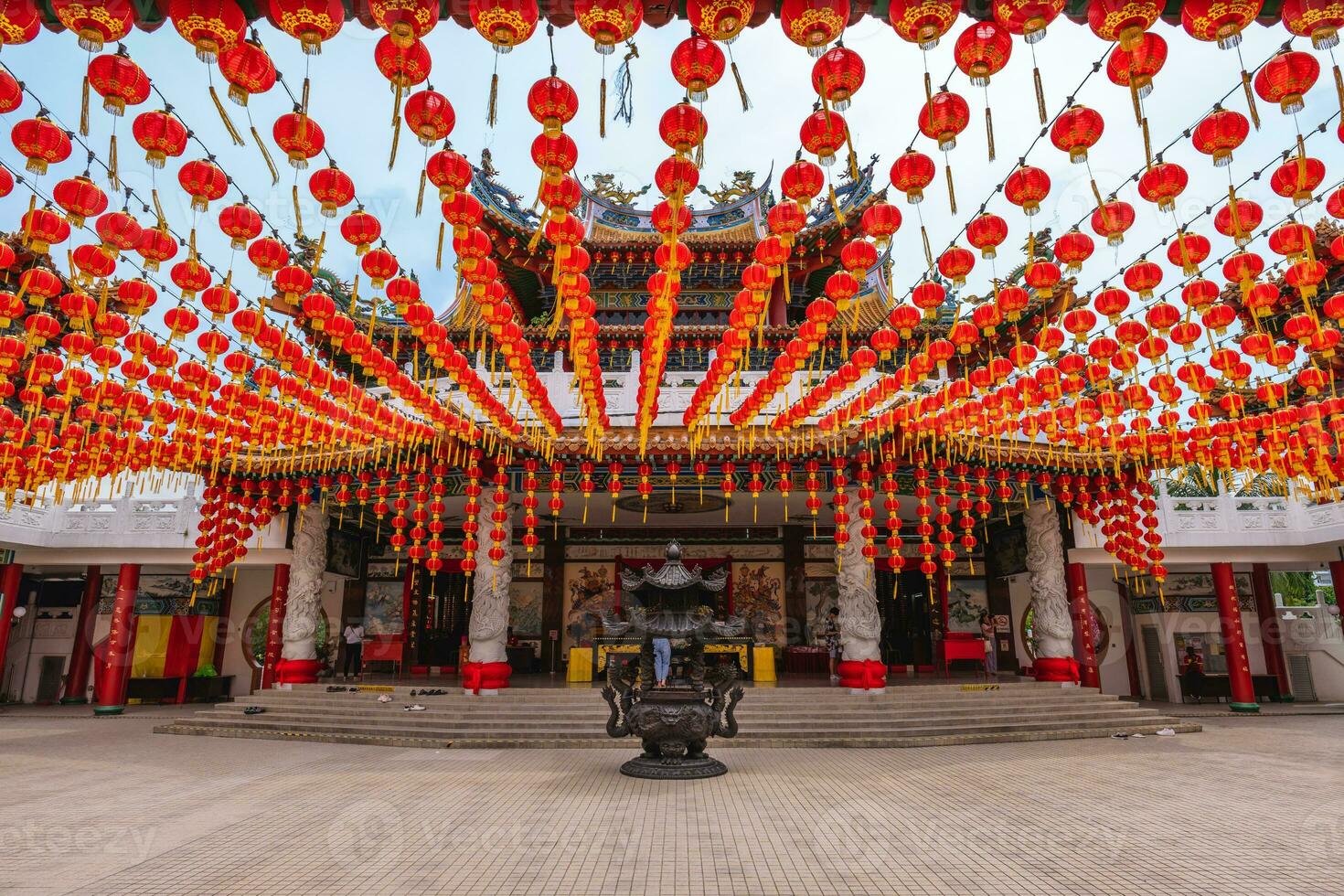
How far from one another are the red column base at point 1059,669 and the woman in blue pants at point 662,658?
8308mm

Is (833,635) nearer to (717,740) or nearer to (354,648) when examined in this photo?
(717,740)

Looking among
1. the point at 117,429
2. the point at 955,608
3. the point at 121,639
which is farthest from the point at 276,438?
the point at 955,608

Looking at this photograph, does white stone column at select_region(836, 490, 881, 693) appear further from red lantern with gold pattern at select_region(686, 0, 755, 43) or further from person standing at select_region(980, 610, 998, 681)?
red lantern with gold pattern at select_region(686, 0, 755, 43)

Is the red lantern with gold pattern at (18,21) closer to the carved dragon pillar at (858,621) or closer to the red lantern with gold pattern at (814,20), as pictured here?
the red lantern with gold pattern at (814,20)

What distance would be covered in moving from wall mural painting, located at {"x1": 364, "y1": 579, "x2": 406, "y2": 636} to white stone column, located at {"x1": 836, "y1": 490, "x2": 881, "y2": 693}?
10.7 metres

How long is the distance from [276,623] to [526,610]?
5.28 m

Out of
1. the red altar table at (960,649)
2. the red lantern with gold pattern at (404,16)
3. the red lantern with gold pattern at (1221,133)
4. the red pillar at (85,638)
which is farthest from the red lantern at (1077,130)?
the red pillar at (85,638)

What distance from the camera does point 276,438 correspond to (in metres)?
10.6

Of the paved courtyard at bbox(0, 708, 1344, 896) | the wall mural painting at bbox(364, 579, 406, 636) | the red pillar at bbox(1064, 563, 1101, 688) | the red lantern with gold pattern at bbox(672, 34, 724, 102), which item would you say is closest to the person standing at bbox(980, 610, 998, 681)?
the red pillar at bbox(1064, 563, 1101, 688)

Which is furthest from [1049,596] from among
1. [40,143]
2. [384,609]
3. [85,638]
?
[85,638]

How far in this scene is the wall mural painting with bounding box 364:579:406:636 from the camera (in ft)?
55.3

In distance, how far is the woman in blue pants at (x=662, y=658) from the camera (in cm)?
843

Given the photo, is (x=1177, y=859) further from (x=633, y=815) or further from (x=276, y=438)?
(x=276, y=438)

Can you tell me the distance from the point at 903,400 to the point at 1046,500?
3672mm
